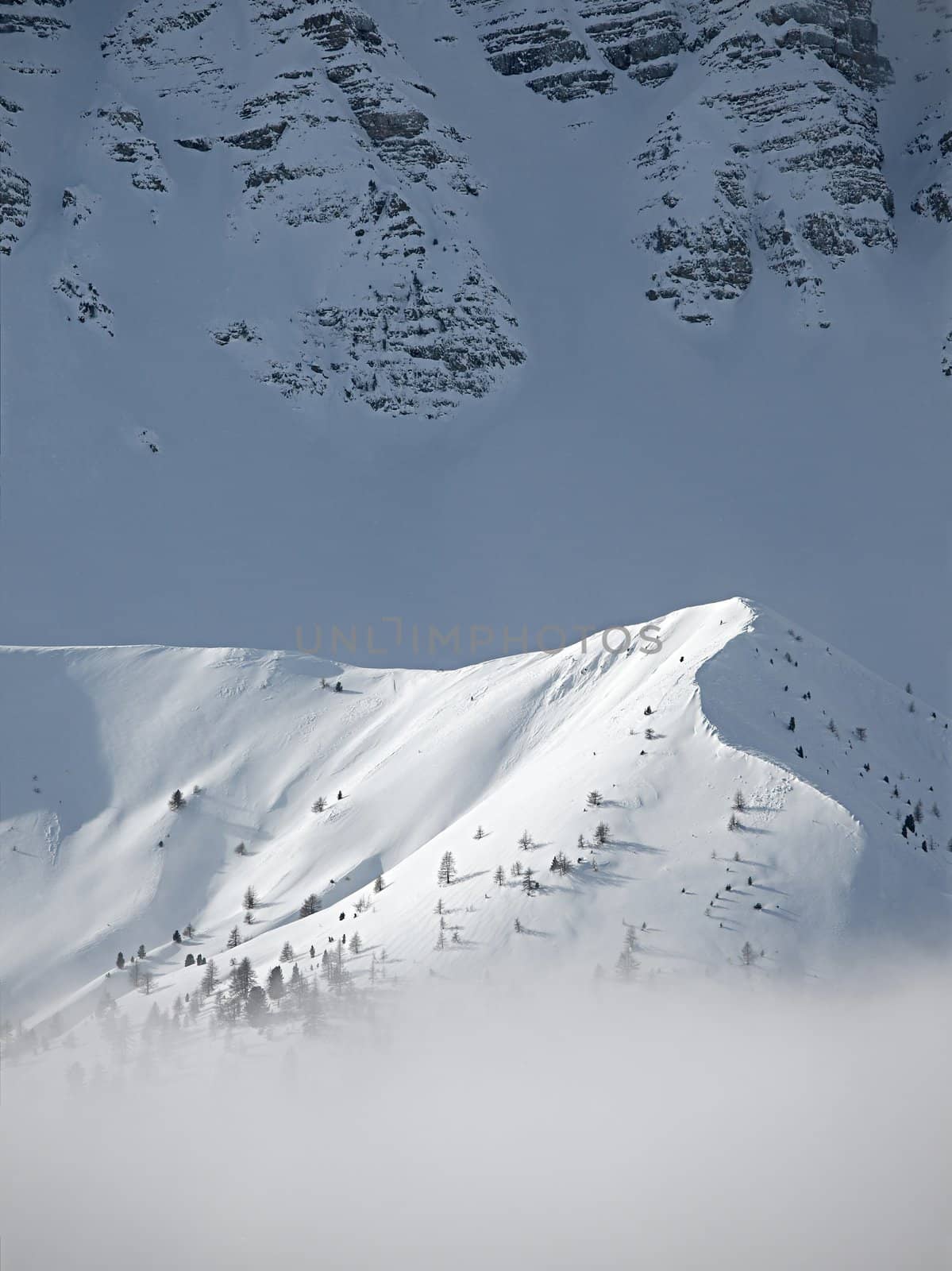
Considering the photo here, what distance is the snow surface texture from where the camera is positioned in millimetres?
36250

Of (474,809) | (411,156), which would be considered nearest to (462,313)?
(411,156)

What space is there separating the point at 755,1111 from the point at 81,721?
4508 cm

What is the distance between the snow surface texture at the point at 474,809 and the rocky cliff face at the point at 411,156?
4971 cm

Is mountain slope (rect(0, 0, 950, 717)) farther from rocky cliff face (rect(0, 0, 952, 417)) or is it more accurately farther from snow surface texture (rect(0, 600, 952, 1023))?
snow surface texture (rect(0, 600, 952, 1023))

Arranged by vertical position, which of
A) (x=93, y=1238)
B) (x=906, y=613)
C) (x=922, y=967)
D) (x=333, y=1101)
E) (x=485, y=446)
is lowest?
(x=93, y=1238)

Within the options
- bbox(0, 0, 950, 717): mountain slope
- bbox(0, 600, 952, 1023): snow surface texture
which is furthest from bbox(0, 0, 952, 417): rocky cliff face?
bbox(0, 600, 952, 1023): snow surface texture

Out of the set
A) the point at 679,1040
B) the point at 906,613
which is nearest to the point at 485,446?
the point at 906,613

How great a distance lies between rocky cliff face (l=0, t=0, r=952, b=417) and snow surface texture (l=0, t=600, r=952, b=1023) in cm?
4971

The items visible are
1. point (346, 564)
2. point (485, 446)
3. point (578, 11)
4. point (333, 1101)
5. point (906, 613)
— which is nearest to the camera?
point (333, 1101)

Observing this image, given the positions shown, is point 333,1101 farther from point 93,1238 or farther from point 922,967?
point 922,967

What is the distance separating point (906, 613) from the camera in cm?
8594

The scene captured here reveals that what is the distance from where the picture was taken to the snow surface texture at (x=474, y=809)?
3625 centimetres

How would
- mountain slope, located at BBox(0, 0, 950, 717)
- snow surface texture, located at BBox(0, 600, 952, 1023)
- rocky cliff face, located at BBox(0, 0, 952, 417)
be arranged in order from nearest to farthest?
snow surface texture, located at BBox(0, 600, 952, 1023) → mountain slope, located at BBox(0, 0, 950, 717) → rocky cliff face, located at BBox(0, 0, 952, 417)

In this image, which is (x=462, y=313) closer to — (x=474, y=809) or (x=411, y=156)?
(x=411, y=156)
